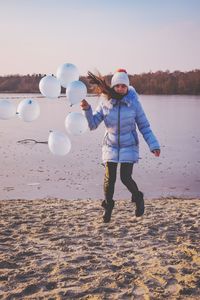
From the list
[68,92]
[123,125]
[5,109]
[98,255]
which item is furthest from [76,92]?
[98,255]

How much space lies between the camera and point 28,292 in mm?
3744

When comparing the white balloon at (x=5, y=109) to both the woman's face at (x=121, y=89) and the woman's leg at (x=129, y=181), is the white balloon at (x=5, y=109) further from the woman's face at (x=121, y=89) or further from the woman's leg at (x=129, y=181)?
the woman's leg at (x=129, y=181)

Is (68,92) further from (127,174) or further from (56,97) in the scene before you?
(127,174)

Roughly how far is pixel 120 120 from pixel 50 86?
1016 millimetres

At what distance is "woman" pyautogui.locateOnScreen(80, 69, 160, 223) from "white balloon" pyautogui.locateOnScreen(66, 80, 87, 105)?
4.9 inches

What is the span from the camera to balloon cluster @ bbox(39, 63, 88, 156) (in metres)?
4.75

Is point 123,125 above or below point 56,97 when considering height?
below

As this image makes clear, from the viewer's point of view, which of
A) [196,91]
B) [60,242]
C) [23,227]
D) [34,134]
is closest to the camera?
[60,242]

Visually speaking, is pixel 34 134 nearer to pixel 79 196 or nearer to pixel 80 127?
pixel 79 196

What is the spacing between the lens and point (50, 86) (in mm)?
5020

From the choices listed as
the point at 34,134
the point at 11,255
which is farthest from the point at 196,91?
the point at 11,255

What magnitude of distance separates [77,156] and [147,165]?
10.00 ft

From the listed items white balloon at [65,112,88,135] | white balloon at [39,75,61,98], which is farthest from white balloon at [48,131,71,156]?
white balloon at [39,75,61,98]

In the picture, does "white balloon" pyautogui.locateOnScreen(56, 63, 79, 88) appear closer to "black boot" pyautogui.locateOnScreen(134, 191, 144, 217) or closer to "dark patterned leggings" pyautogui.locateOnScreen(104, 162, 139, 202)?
"dark patterned leggings" pyautogui.locateOnScreen(104, 162, 139, 202)
